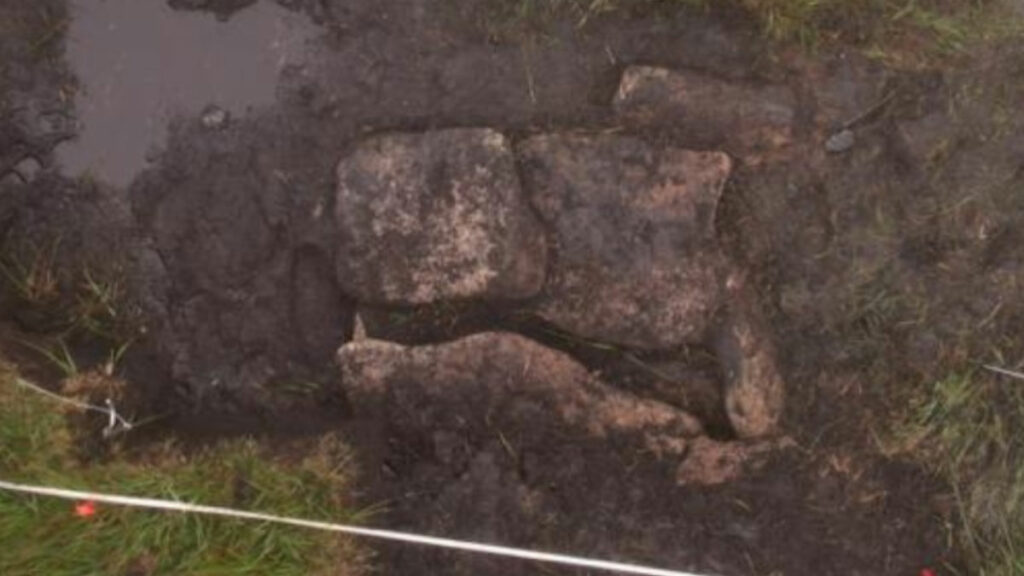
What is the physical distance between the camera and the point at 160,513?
2.65 meters

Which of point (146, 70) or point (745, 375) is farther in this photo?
point (146, 70)

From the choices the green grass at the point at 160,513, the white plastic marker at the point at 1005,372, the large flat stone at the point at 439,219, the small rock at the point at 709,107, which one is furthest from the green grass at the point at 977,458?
the green grass at the point at 160,513

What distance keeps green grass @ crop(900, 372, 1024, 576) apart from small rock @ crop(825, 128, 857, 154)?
0.59 metres

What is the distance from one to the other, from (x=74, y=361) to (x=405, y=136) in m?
0.95

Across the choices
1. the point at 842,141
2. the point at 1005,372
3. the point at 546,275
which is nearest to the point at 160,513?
the point at 546,275

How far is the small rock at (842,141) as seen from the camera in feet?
8.95

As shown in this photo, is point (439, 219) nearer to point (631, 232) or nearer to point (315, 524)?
point (631, 232)

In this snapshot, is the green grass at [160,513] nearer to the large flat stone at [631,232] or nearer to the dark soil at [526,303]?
the dark soil at [526,303]

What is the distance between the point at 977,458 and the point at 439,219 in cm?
137

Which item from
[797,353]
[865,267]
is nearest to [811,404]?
[797,353]

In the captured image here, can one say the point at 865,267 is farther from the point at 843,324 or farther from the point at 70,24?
the point at 70,24

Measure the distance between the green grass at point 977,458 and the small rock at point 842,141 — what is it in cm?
59

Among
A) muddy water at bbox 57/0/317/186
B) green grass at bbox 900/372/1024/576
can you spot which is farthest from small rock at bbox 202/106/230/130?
green grass at bbox 900/372/1024/576

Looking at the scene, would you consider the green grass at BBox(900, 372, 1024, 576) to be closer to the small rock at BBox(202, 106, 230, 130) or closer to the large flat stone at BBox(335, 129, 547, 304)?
the large flat stone at BBox(335, 129, 547, 304)
